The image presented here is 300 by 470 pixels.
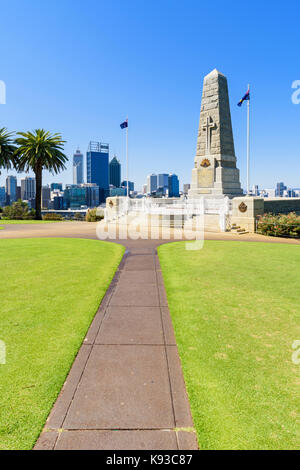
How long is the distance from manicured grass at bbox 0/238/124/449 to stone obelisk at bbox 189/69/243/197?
2481cm

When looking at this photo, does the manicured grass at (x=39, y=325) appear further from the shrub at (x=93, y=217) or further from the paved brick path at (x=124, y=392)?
the shrub at (x=93, y=217)

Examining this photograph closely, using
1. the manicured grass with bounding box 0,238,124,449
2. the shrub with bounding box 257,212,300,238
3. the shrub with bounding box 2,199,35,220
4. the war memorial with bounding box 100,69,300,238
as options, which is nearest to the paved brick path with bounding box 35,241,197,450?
the manicured grass with bounding box 0,238,124,449

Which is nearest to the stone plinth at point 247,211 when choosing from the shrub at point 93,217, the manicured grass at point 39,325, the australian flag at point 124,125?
the manicured grass at point 39,325

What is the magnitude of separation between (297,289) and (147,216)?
793 inches

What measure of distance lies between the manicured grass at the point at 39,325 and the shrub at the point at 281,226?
12921mm

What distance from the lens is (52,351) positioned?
182 inches

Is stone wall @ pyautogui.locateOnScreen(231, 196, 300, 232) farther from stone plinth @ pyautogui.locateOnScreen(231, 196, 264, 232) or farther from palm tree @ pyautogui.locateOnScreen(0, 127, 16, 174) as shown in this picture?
palm tree @ pyautogui.locateOnScreen(0, 127, 16, 174)

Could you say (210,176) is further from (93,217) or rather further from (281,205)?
(93,217)

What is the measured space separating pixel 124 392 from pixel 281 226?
18983 mm

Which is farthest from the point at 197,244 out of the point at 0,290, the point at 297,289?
the point at 0,290

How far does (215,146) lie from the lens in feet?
113

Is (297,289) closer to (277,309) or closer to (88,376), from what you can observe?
(277,309)

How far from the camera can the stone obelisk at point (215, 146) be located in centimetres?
3378

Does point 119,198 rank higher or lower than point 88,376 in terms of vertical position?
higher
